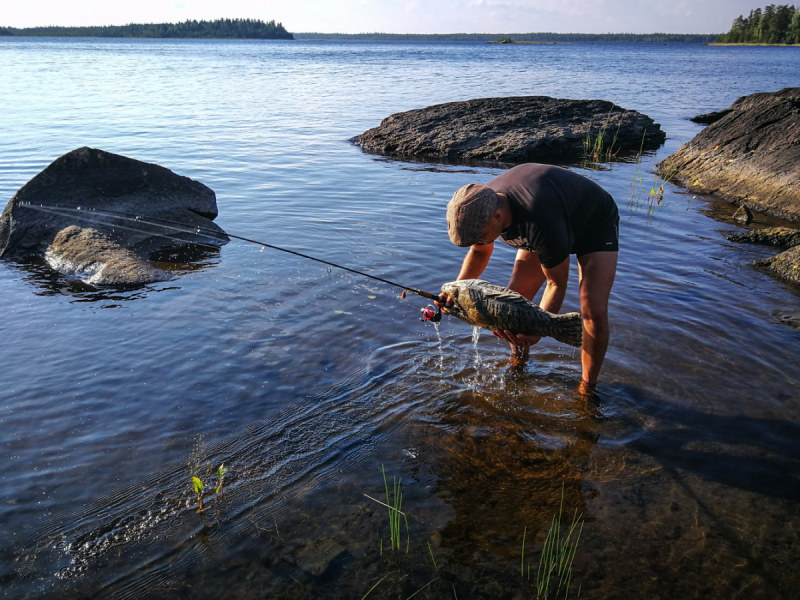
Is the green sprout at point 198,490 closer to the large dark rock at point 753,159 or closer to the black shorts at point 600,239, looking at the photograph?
the black shorts at point 600,239

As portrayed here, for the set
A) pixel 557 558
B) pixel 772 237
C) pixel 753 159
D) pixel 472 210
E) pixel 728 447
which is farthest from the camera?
pixel 753 159

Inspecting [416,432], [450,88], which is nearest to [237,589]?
[416,432]

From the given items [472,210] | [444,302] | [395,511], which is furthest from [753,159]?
[395,511]

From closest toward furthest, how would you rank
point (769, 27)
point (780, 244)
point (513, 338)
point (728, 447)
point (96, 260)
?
1. point (728, 447)
2. point (513, 338)
3. point (96, 260)
4. point (780, 244)
5. point (769, 27)

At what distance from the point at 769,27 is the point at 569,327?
13064 centimetres

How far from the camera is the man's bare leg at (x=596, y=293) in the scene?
4531 millimetres

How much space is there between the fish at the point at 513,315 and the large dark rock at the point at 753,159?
802cm

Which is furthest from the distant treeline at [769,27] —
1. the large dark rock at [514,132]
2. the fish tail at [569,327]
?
the fish tail at [569,327]

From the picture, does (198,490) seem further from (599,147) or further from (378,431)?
(599,147)

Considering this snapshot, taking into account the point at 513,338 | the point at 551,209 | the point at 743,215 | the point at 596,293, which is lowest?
the point at 743,215

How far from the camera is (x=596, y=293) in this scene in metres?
4.57

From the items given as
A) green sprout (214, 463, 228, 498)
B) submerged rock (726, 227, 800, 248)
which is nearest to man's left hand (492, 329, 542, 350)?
green sprout (214, 463, 228, 498)

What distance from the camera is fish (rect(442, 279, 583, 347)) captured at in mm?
4438

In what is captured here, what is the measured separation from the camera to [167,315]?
655 centimetres
